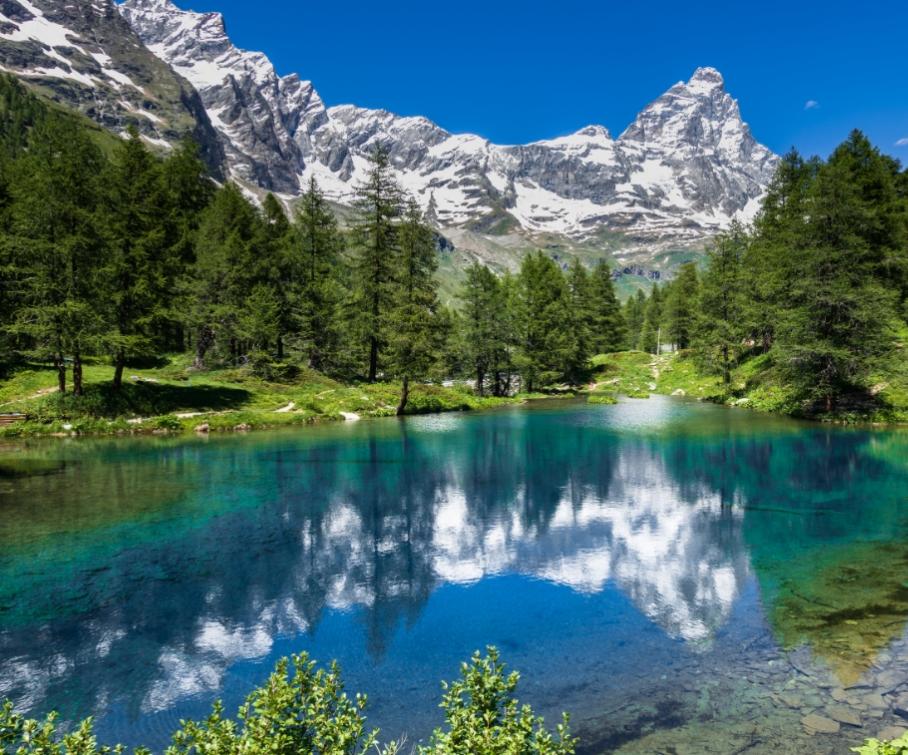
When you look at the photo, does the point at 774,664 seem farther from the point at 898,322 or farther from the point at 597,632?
the point at 898,322

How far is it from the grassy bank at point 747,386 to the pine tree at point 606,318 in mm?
12543

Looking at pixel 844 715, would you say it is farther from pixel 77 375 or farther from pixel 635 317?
pixel 635 317

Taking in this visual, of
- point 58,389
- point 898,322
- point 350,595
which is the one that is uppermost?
point 898,322

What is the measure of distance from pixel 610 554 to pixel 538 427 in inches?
1012

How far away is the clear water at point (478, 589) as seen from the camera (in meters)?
8.87

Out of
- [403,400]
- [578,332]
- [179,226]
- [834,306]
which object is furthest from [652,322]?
[179,226]

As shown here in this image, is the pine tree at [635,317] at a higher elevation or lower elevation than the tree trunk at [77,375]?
higher

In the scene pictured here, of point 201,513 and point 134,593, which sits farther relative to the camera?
point 201,513

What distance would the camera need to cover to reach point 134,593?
13.0 metres

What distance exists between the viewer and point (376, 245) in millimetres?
55906

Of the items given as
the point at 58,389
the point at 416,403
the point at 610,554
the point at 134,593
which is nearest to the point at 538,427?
the point at 416,403

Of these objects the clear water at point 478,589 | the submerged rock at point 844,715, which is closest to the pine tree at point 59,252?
the clear water at point 478,589

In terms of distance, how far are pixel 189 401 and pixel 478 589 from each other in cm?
3559

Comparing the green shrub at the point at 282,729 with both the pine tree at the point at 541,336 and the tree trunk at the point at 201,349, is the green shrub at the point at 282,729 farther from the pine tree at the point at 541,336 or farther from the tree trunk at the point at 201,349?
the pine tree at the point at 541,336
